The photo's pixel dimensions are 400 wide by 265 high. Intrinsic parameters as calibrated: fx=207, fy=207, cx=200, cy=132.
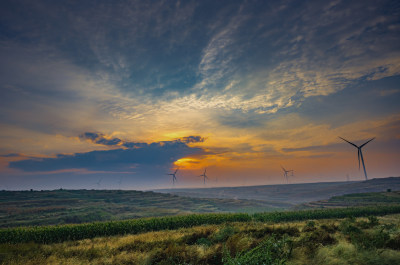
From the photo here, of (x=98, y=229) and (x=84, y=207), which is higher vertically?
(x=98, y=229)

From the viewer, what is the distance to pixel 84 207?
4240 inches

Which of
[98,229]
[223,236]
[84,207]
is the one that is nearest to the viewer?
[223,236]

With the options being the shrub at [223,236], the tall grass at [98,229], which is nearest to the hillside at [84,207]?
the tall grass at [98,229]

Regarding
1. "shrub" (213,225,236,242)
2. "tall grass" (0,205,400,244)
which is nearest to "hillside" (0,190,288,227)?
"tall grass" (0,205,400,244)

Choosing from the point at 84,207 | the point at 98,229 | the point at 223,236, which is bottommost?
the point at 84,207

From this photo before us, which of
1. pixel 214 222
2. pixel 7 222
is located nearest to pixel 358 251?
pixel 214 222

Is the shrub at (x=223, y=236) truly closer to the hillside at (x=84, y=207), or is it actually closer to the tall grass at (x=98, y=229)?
the tall grass at (x=98, y=229)

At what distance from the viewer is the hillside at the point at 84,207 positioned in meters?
81.7

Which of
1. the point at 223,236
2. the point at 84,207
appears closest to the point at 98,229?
the point at 223,236

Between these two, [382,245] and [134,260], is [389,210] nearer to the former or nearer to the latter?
[382,245]

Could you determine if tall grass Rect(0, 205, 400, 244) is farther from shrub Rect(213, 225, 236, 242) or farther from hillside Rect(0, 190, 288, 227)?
hillside Rect(0, 190, 288, 227)

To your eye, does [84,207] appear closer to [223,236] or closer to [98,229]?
[98,229]

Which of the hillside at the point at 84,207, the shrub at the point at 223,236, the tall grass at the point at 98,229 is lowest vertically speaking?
the hillside at the point at 84,207

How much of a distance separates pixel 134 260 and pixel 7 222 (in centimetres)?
9109
